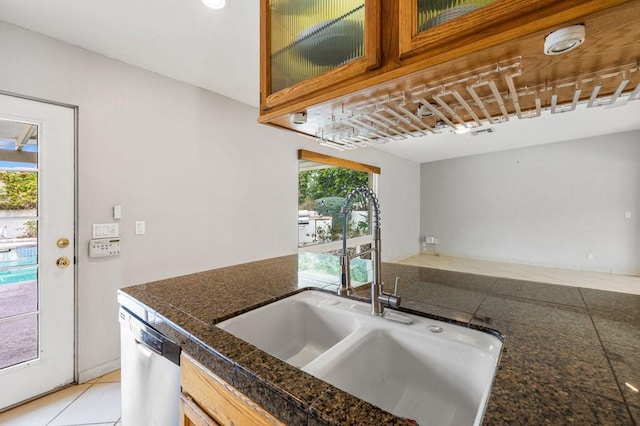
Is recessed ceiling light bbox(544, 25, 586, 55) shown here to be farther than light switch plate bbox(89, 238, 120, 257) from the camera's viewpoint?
No

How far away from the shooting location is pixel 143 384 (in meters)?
1.01

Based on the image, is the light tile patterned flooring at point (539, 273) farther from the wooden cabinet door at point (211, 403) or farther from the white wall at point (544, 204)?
the wooden cabinet door at point (211, 403)

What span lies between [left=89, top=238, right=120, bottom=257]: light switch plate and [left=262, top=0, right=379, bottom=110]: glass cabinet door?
6.09 feet

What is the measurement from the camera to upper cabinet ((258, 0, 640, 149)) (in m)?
0.65

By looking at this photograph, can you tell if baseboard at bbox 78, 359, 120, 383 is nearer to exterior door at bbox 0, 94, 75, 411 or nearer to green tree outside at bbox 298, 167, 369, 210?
exterior door at bbox 0, 94, 75, 411

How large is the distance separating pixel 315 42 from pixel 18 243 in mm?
2298

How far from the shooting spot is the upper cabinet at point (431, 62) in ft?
2.12

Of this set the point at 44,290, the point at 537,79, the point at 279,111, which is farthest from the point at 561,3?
the point at 44,290

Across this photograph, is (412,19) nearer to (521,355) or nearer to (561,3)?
(561,3)

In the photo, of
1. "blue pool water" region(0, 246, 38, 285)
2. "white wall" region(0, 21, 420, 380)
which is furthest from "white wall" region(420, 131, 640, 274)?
"blue pool water" region(0, 246, 38, 285)

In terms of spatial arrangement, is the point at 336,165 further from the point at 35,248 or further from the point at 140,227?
the point at 35,248

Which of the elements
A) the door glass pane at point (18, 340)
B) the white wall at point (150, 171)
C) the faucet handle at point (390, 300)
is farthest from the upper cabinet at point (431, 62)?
the door glass pane at point (18, 340)

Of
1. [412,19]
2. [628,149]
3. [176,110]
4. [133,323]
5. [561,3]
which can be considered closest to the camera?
[561,3]

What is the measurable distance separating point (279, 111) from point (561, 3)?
0.90m
